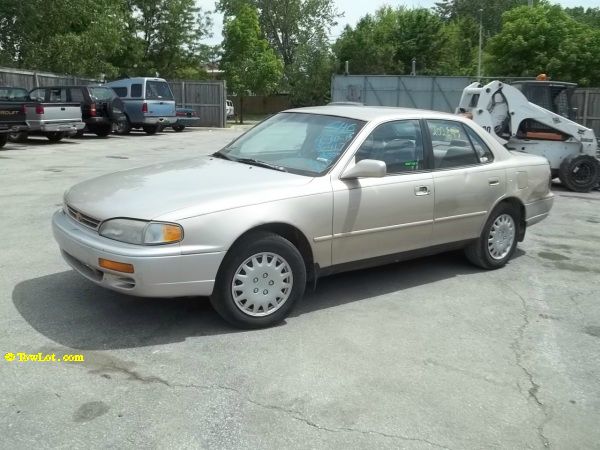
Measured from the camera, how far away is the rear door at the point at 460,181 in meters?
5.53

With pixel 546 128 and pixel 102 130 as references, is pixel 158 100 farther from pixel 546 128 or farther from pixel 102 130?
pixel 546 128

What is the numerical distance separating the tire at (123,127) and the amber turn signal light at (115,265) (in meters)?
19.5

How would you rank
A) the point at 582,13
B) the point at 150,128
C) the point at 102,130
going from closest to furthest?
the point at 102,130
the point at 150,128
the point at 582,13

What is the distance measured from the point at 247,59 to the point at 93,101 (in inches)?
931

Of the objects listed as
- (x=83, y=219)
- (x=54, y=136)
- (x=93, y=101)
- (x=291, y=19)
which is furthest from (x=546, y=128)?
(x=291, y=19)

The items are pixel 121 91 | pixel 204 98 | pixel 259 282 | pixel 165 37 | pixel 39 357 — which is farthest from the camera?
pixel 165 37

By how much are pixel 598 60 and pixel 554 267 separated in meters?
30.8

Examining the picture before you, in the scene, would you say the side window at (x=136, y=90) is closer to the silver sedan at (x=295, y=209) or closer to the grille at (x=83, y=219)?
the silver sedan at (x=295, y=209)

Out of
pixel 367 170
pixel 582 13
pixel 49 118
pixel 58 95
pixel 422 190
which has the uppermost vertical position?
pixel 582 13

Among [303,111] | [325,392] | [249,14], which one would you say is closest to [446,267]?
[303,111]

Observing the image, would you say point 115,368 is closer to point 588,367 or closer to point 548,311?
point 588,367

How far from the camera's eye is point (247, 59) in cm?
4316

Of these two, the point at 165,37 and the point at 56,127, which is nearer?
the point at 56,127

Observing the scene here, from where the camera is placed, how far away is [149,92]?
23.7 metres
